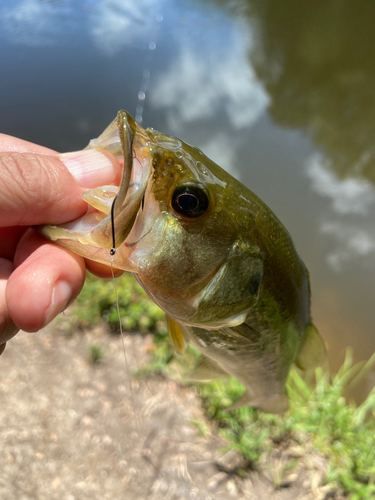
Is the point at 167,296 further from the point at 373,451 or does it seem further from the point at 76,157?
the point at 373,451

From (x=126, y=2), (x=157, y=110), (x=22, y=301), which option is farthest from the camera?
(x=126, y=2)

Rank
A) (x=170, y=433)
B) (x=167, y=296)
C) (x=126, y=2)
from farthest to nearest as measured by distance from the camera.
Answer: (x=126, y=2)
(x=170, y=433)
(x=167, y=296)

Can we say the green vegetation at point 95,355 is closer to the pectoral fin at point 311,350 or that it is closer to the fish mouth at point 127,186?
the pectoral fin at point 311,350

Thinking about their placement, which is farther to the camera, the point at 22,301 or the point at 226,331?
the point at 226,331

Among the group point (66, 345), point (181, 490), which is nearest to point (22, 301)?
point (181, 490)

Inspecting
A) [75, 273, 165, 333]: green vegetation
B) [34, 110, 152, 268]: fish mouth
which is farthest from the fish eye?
[75, 273, 165, 333]: green vegetation
